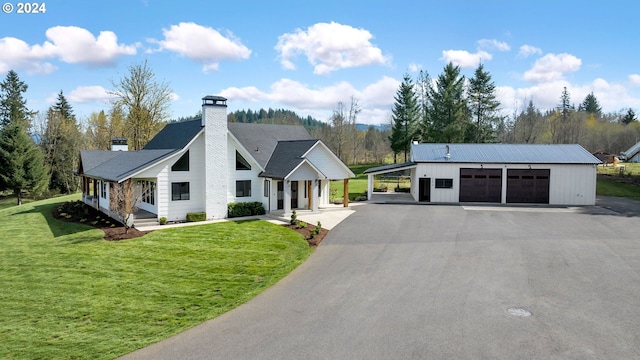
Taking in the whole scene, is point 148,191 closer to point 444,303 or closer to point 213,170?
point 213,170

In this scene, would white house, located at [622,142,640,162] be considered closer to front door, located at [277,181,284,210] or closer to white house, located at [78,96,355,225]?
white house, located at [78,96,355,225]

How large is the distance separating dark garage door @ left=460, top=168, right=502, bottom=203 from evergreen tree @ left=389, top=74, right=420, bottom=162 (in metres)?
23.9

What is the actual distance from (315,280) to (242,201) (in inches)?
506

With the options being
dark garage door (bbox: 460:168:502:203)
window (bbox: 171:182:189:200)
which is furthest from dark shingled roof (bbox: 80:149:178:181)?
dark garage door (bbox: 460:168:502:203)

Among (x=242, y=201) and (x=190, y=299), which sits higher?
(x=242, y=201)

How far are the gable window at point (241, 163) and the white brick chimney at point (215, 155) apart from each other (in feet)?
4.29

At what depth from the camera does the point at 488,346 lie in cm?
912

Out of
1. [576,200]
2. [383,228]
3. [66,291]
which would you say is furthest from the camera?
[576,200]

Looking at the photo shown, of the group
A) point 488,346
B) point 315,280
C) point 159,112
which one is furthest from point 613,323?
point 159,112

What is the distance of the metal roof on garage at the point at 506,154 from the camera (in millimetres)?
31188

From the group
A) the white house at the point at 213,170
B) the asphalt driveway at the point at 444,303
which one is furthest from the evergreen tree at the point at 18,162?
the asphalt driveway at the point at 444,303

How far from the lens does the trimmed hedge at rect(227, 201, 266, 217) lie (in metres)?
24.9

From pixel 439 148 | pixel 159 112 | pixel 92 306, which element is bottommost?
pixel 92 306

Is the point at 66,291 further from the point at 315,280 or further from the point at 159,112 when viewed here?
the point at 159,112
